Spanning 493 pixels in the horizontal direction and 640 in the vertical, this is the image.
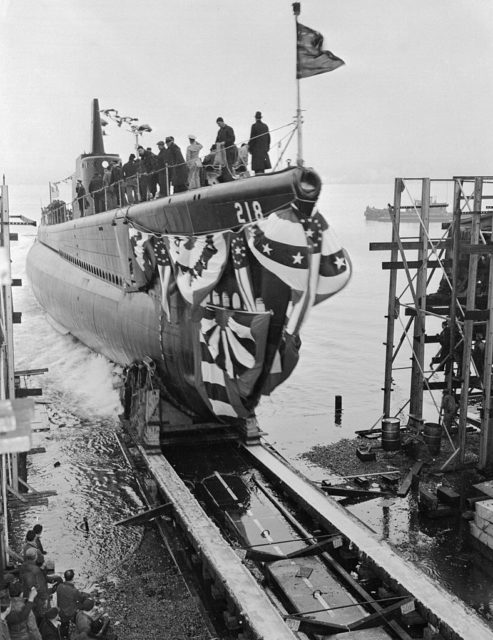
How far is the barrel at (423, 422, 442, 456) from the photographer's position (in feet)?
47.1

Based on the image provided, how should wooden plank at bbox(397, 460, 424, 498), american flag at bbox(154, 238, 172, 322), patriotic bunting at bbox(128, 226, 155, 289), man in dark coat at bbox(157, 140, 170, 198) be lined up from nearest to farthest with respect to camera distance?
american flag at bbox(154, 238, 172, 322) < wooden plank at bbox(397, 460, 424, 498) < patriotic bunting at bbox(128, 226, 155, 289) < man in dark coat at bbox(157, 140, 170, 198)

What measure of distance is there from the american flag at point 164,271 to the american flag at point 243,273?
7.97 ft

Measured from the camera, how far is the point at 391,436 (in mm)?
14938

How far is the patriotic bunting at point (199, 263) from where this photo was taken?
34.6 feet

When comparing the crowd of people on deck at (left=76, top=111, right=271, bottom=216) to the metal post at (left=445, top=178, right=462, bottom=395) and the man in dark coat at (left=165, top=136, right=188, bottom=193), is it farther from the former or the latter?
the metal post at (left=445, top=178, right=462, bottom=395)

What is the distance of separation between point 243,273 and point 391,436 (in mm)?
6592

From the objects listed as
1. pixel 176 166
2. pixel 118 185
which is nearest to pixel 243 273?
pixel 176 166

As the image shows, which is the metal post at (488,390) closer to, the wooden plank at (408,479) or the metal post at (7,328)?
the wooden plank at (408,479)

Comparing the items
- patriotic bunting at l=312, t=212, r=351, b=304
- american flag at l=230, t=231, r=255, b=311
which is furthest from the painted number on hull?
patriotic bunting at l=312, t=212, r=351, b=304

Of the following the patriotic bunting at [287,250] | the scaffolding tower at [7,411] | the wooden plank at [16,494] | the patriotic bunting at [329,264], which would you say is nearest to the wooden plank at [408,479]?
the patriotic bunting at [329,264]

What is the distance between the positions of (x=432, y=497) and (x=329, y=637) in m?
4.55

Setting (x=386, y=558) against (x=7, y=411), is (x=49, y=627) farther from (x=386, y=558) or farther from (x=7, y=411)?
(x=7, y=411)

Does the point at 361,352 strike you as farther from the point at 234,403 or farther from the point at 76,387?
the point at 234,403

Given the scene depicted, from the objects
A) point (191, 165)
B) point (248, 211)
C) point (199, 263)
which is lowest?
point (199, 263)
